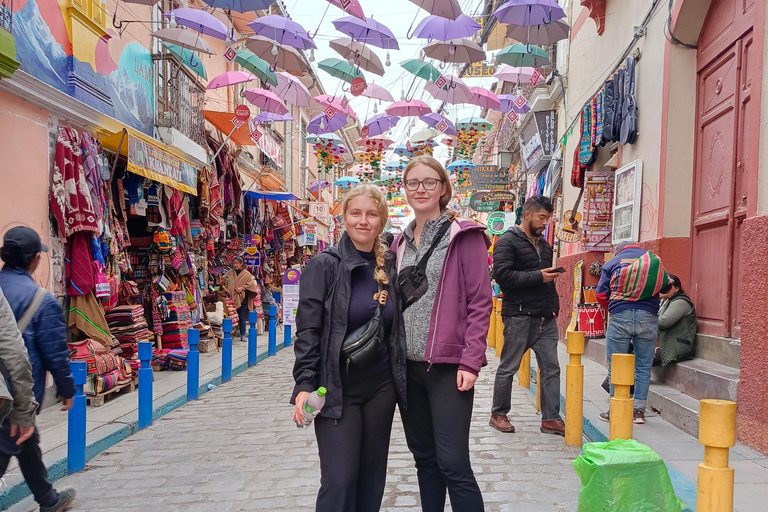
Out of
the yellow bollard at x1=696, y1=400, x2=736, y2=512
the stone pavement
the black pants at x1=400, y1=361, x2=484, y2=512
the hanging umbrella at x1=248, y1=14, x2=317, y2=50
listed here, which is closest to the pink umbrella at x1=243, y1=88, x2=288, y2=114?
the hanging umbrella at x1=248, y1=14, x2=317, y2=50

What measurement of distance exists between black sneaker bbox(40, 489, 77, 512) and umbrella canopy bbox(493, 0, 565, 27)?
844 cm

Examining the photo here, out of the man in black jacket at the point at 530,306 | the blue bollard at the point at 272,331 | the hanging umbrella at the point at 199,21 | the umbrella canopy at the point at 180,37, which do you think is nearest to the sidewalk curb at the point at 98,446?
the blue bollard at the point at 272,331

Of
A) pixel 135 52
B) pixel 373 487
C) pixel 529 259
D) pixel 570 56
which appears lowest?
pixel 373 487

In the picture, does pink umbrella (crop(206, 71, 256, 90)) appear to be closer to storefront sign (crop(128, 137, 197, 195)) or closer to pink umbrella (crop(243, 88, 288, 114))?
pink umbrella (crop(243, 88, 288, 114))

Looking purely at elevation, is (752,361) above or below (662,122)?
below

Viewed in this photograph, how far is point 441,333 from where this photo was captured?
2971 millimetres

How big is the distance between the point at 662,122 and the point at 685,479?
17.6 ft

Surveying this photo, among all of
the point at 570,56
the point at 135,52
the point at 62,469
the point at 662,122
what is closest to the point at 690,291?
the point at 662,122

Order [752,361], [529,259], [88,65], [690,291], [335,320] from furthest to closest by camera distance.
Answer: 1. [88,65]
2. [690,291]
3. [529,259]
4. [752,361]
5. [335,320]

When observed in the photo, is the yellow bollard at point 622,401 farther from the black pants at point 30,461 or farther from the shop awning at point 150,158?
the shop awning at point 150,158

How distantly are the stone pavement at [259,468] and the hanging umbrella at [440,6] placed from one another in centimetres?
559

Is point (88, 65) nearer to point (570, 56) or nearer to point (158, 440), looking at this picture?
point (158, 440)

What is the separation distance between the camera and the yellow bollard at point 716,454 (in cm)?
270

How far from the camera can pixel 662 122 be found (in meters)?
8.09
